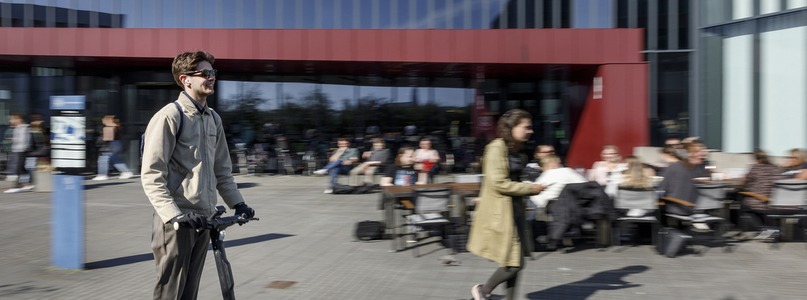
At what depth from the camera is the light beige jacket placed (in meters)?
3.11

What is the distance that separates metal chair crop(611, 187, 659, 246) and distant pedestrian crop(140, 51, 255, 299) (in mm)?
5443

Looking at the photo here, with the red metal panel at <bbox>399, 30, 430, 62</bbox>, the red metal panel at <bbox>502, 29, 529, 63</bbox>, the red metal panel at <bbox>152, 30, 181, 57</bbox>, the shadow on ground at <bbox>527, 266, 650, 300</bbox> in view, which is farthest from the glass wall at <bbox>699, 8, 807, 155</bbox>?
the red metal panel at <bbox>152, 30, 181, 57</bbox>

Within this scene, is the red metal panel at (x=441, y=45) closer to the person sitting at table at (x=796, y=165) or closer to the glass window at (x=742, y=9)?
the glass window at (x=742, y=9)

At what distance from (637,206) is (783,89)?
27.3 ft

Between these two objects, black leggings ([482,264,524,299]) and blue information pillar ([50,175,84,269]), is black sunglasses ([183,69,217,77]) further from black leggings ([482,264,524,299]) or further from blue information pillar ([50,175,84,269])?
blue information pillar ([50,175,84,269])

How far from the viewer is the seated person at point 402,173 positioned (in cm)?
1115

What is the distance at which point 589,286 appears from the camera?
6.05 meters

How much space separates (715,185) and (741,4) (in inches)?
327

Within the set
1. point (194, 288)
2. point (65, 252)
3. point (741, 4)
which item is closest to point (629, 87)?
point (741, 4)

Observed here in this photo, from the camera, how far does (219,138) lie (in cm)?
365

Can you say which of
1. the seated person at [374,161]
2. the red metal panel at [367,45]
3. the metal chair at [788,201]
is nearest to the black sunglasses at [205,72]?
the metal chair at [788,201]

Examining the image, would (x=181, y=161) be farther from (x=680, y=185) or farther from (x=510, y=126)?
(x=680, y=185)

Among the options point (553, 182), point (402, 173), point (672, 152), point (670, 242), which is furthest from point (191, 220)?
point (402, 173)

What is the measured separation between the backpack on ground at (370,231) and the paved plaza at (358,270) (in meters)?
0.12
